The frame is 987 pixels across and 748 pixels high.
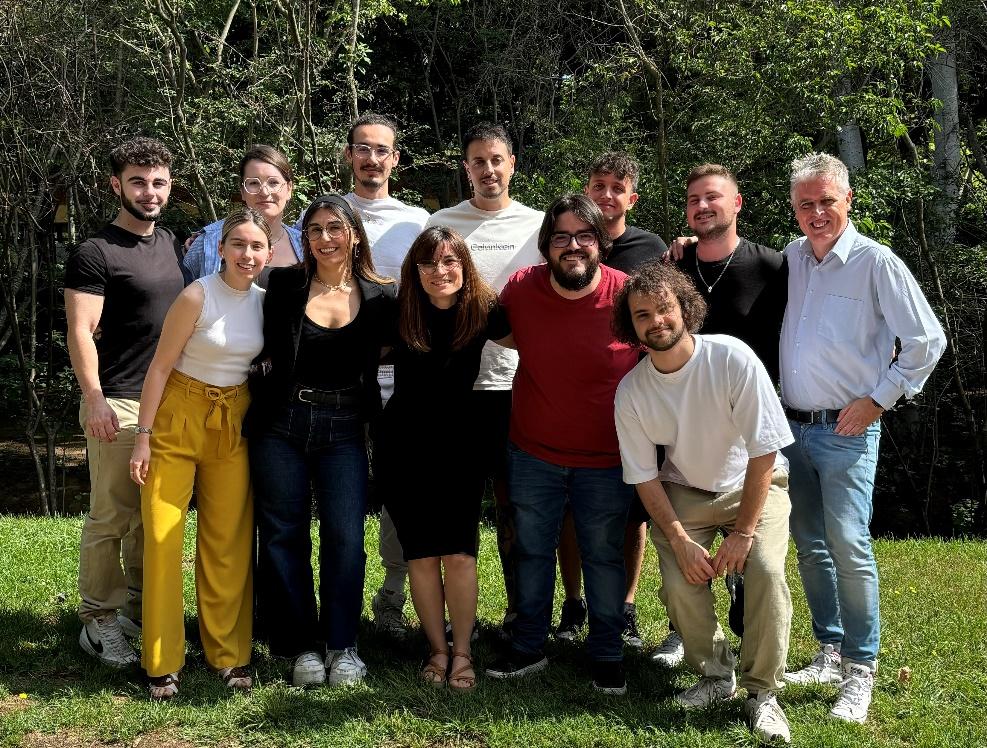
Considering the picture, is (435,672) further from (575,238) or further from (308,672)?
(575,238)

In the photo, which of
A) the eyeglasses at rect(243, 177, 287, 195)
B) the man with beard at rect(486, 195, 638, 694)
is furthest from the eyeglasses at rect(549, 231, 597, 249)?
the eyeglasses at rect(243, 177, 287, 195)

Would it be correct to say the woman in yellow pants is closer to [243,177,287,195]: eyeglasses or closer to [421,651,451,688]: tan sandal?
[243,177,287,195]: eyeglasses

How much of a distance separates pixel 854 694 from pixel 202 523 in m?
2.94

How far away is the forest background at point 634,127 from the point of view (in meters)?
10.6

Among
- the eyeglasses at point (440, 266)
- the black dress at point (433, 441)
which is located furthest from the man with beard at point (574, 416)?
the eyeglasses at point (440, 266)

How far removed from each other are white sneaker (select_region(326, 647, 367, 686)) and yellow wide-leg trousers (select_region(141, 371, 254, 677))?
39 centimetres

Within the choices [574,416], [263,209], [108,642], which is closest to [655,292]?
[574,416]

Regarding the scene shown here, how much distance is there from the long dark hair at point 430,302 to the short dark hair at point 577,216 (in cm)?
34

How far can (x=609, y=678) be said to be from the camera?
4375 mm

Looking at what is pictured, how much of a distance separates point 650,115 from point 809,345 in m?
8.79

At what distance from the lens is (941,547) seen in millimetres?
7430

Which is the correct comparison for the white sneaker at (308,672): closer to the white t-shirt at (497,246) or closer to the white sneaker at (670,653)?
the white t-shirt at (497,246)

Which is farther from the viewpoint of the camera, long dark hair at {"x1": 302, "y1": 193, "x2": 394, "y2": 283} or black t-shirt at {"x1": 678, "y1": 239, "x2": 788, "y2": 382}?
black t-shirt at {"x1": 678, "y1": 239, "x2": 788, "y2": 382}

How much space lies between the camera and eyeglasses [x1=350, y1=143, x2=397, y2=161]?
5250 mm
